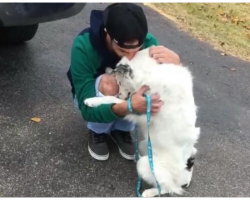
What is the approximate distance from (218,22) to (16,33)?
3.56m

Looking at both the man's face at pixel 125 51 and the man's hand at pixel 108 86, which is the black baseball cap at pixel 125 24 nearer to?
the man's face at pixel 125 51

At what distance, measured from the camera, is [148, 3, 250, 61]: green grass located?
5.86 metres

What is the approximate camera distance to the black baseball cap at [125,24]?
8.30 feet

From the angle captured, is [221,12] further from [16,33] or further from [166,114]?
[166,114]

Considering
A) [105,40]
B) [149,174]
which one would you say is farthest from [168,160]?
[105,40]

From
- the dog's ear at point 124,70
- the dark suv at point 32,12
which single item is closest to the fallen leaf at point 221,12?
the dark suv at point 32,12

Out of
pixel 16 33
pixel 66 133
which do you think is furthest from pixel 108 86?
pixel 16 33

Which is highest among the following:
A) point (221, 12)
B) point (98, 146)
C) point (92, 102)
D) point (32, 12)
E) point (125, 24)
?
point (125, 24)

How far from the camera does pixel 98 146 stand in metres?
3.11

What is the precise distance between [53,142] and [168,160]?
990 millimetres

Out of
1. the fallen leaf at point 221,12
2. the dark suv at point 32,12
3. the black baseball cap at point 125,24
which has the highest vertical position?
the black baseball cap at point 125,24

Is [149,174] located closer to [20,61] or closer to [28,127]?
[28,127]

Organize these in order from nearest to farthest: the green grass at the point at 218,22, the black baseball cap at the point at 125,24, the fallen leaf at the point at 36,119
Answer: the black baseball cap at the point at 125,24 → the fallen leaf at the point at 36,119 → the green grass at the point at 218,22

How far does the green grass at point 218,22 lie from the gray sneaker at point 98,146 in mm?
3082
